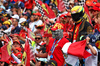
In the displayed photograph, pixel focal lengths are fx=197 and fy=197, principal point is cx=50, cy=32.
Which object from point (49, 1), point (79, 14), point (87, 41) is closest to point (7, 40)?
point (79, 14)

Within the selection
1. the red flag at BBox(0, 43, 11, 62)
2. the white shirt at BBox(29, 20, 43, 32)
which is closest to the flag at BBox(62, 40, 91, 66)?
the red flag at BBox(0, 43, 11, 62)

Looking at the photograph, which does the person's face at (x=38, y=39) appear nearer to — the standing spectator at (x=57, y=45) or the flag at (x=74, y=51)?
the standing spectator at (x=57, y=45)

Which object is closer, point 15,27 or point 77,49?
point 77,49

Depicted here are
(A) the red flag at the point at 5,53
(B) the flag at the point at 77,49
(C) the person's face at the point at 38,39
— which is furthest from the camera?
(C) the person's face at the point at 38,39

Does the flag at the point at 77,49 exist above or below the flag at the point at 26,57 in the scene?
above

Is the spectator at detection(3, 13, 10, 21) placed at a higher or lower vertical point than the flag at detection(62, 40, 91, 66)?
lower

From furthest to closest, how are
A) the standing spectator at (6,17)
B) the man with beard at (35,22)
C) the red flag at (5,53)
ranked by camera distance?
the standing spectator at (6,17)
the man with beard at (35,22)
the red flag at (5,53)

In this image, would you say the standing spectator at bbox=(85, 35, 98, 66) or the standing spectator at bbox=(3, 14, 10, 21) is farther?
the standing spectator at bbox=(3, 14, 10, 21)

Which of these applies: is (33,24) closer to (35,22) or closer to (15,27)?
(35,22)

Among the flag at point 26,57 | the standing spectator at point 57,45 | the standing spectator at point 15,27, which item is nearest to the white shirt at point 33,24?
the standing spectator at point 15,27

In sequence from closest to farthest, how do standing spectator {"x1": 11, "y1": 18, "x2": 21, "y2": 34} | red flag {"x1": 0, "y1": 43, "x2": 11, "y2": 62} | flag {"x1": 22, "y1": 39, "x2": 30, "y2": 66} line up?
1. flag {"x1": 22, "y1": 39, "x2": 30, "y2": 66}
2. red flag {"x1": 0, "y1": 43, "x2": 11, "y2": 62}
3. standing spectator {"x1": 11, "y1": 18, "x2": 21, "y2": 34}

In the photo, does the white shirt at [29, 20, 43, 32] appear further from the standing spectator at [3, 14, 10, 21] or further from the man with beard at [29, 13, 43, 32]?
the standing spectator at [3, 14, 10, 21]

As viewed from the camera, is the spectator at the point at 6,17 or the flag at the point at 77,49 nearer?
the flag at the point at 77,49

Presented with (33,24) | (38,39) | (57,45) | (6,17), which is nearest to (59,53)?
(57,45)
